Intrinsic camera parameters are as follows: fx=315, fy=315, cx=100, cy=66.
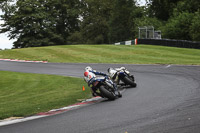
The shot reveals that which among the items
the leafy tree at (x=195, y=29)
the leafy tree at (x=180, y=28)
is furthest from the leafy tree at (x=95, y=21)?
the leafy tree at (x=195, y=29)

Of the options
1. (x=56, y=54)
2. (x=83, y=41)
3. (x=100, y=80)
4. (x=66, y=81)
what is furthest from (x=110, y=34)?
(x=100, y=80)

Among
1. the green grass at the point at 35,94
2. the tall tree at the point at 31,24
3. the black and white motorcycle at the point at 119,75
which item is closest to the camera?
the green grass at the point at 35,94

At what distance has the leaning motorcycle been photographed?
10836mm

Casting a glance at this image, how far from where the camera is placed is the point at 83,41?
264 feet

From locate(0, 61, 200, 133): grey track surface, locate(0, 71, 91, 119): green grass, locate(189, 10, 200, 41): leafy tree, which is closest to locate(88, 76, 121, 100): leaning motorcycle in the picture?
locate(0, 61, 200, 133): grey track surface

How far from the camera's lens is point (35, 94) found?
1322 centimetres

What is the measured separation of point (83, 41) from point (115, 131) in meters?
74.3

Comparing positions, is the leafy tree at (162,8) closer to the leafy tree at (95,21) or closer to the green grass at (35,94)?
the leafy tree at (95,21)

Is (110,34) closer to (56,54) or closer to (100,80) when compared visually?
(56,54)

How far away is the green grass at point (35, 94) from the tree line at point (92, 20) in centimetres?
2922

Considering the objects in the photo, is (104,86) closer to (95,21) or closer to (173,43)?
(173,43)

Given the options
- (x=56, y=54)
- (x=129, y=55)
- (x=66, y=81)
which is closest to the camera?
(x=66, y=81)

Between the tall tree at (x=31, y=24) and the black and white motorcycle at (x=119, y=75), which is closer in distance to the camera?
the black and white motorcycle at (x=119, y=75)

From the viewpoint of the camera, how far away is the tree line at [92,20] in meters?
52.6
